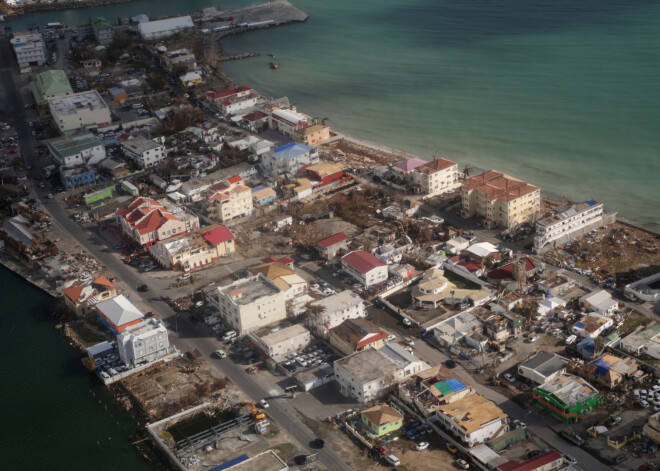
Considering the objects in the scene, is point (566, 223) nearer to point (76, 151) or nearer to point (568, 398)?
point (568, 398)

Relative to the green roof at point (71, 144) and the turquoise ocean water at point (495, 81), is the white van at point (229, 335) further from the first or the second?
the turquoise ocean water at point (495, 81)

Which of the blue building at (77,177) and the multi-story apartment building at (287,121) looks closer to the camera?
the blue building at (77,177)

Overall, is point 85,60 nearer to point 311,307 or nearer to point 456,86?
point 456,86

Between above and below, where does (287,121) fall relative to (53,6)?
below

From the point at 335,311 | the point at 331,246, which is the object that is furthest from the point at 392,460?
the point at 331,246

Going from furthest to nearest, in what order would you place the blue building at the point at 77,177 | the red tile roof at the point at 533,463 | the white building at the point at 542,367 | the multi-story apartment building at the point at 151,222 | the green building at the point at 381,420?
the blue building at the point at 77,177 → the multi-story apartment building at the point at 151,222 → the white building at the point at 542,367 → the green building at the point at 381,420 → the red tile roof at the point at 533,463

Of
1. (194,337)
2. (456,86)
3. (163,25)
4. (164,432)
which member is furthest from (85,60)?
(164,432)

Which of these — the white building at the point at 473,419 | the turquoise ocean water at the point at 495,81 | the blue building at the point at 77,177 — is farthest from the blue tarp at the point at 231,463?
the turquoise ocean water at the point at 495,81
